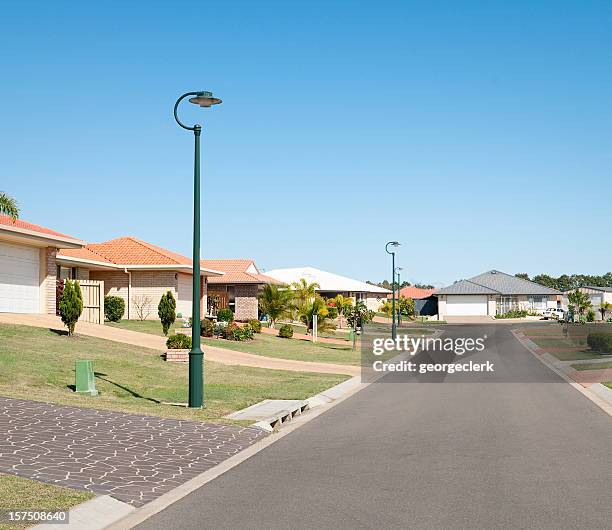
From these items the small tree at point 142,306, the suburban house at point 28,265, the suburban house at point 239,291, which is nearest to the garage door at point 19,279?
the suburban house at point 28,265

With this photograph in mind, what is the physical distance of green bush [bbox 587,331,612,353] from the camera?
116 ft

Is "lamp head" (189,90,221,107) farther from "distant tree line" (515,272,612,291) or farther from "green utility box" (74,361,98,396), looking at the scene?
"distant tree line" (515,272,612,291)

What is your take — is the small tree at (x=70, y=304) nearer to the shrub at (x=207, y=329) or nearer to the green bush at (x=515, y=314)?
the shrub at (x=207, y=329)

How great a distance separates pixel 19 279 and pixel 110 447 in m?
23.2

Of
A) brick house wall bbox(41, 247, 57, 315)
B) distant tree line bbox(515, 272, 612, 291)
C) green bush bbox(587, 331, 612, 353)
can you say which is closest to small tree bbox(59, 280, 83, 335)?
brick house wall bbox(41, 247, 57, 315)

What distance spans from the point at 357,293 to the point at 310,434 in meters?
85.6

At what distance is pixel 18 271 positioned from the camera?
3231cm

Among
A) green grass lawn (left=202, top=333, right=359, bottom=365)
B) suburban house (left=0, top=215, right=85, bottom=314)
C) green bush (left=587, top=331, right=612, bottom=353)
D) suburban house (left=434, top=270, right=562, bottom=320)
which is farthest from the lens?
suburban house (left=434, top=270, right=562, bottom=320)

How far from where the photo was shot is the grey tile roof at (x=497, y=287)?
105 meters

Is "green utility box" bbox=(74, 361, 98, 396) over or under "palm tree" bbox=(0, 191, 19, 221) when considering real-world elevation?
under

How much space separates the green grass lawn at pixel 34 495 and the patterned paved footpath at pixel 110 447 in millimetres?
260

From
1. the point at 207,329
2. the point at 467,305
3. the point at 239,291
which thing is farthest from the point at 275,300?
the point at 467,305

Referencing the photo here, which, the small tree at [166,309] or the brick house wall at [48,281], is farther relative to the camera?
the small tree at [166,309]

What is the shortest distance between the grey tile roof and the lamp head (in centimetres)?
9142
